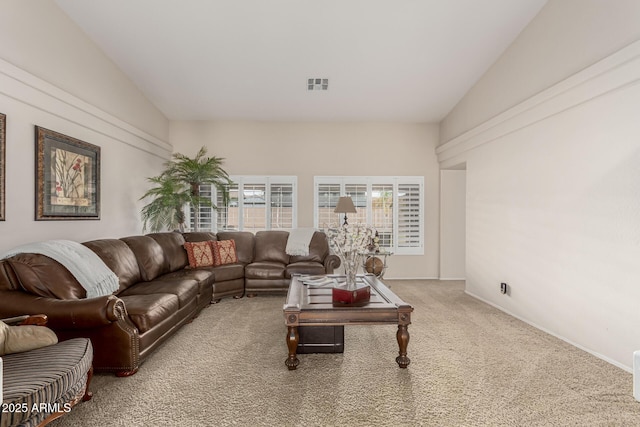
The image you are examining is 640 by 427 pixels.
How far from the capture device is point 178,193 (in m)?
5.93

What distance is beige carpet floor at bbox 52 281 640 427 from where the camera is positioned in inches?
87.9

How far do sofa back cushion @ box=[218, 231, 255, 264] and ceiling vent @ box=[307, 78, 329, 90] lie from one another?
8.88ft

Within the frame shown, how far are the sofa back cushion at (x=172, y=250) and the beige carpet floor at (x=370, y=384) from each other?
135 centimetres

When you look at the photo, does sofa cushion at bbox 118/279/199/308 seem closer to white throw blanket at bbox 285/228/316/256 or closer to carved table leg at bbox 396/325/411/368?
white throw blanket at bbox 285/228/316/256

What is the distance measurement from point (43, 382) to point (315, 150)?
5689mm

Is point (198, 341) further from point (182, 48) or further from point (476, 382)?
point (182, 48)

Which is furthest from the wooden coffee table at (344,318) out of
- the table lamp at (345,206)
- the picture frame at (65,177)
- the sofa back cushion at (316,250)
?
the table lamp at (345,206)

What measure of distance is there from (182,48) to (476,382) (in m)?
5.01

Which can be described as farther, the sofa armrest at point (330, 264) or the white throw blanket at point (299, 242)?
the white throw blanket at point (299, 242)

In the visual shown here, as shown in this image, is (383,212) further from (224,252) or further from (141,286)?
(141,286)

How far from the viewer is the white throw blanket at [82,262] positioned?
119 inches

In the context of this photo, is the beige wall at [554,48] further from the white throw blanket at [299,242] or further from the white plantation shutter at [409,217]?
the white throw blanket at [299,242]

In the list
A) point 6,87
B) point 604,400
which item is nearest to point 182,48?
point 6,87

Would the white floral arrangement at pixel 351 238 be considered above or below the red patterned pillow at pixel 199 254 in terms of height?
above
